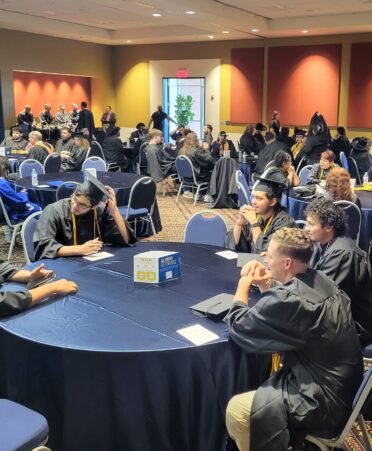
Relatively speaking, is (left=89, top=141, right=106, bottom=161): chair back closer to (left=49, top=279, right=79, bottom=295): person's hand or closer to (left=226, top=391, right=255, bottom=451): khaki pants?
(left=49, top=279, right=79, bottom=295): person's hand

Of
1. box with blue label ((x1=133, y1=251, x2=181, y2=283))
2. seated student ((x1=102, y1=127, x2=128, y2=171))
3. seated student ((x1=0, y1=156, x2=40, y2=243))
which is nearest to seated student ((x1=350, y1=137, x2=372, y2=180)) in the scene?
seated student ((x1=102, y1=127, x2=128, y2=171))

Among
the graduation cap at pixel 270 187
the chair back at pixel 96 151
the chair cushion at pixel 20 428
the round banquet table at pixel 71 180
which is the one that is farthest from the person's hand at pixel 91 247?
the chair back at pixel 96 151

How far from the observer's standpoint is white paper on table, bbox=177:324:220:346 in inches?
87.1

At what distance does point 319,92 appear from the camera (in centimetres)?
1333

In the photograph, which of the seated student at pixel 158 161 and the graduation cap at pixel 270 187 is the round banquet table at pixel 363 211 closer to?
the graduation cap at pixel 270 187

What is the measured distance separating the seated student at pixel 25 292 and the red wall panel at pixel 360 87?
37.3ft

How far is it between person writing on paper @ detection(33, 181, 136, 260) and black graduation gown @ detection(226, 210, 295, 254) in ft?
2.30

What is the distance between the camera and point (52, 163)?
7.97 metres

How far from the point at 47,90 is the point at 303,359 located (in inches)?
604

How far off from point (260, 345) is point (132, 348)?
49cm

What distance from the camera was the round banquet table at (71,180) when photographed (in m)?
6.08

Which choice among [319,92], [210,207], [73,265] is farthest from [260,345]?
[319,92]

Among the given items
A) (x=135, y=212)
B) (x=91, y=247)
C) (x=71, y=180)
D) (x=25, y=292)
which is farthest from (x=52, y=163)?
(x=25, y=292)

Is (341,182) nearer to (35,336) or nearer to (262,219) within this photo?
(262,219)
